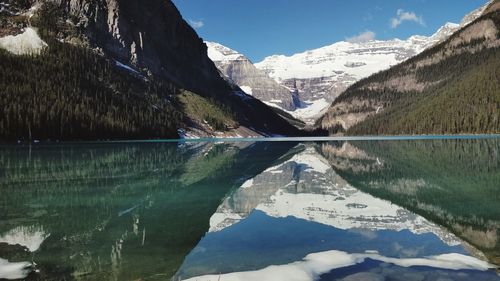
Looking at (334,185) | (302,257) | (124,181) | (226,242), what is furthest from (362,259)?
(124,181)

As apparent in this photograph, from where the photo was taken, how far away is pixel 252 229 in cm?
1919

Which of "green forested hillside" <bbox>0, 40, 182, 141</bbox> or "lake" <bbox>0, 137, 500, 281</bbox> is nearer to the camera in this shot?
"lake" <bbox>0, 137, 500, 281</bbox>

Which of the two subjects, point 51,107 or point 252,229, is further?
point 51,107

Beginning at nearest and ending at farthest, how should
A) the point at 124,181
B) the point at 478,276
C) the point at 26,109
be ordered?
the point at 478,276 → the point at 124,181 → the point at 26,109

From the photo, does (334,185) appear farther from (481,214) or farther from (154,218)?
(154,218)

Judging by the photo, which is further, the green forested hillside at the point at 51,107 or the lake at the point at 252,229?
the green forested hillside at the point at 51,107

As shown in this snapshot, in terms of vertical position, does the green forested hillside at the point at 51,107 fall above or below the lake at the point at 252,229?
above

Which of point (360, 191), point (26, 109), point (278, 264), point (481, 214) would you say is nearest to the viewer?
point (278, 264)

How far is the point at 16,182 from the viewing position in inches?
1346

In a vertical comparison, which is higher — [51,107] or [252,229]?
[51,107]

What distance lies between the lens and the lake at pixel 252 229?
1283 centimetres

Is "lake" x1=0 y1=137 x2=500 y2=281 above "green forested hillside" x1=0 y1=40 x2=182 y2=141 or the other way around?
the other way around

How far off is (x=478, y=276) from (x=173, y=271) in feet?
27.8

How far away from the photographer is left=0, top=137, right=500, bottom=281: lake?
42.1 feet
